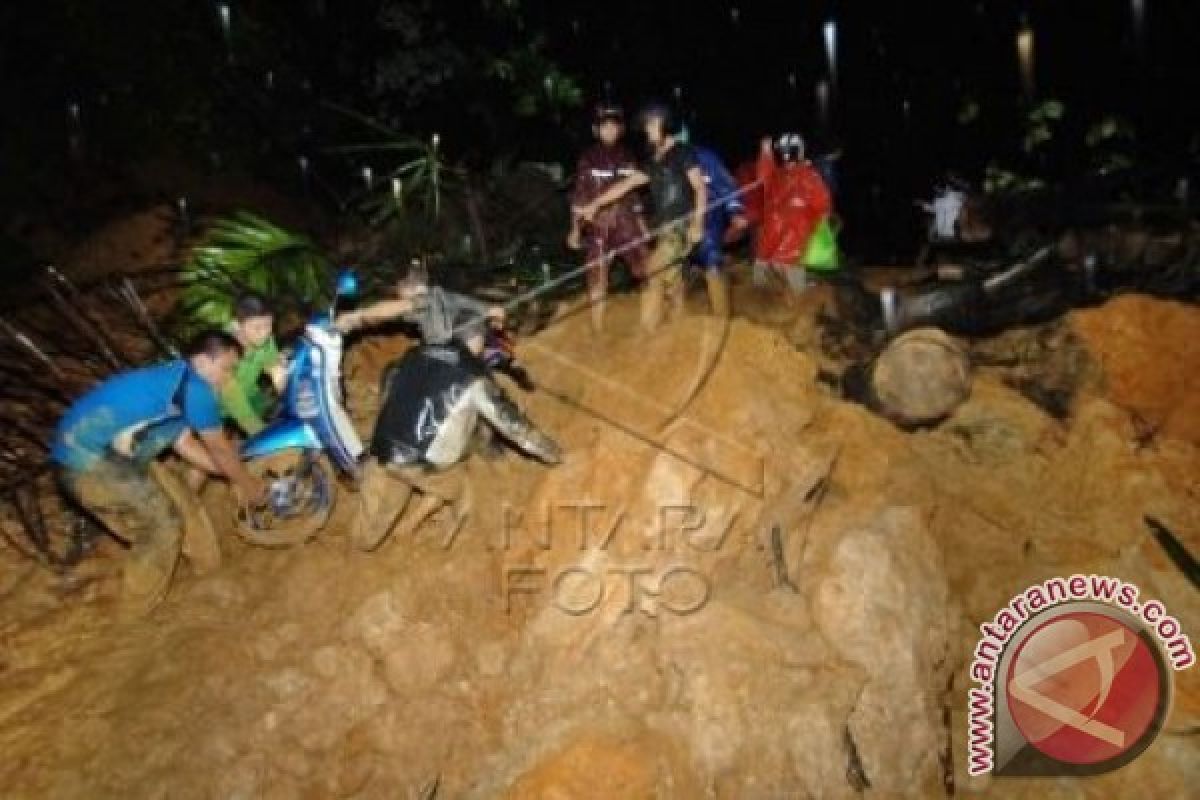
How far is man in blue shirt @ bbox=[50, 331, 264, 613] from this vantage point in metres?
5.34

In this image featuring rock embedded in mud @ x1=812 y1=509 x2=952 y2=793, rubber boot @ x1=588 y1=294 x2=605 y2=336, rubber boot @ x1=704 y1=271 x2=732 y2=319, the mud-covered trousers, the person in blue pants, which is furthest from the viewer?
rubber boot @ x1=588 y1=294 x2=605 y2=336

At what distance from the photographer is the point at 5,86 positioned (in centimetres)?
1264

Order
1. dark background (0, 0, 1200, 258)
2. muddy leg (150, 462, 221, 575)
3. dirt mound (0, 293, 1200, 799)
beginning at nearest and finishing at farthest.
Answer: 1. dirt mound (0, 293, 1200, 799)
2. muddy leg (150, 462, 221, 575)
3. dark background (0, 0, 1200, 258)

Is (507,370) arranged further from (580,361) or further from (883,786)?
(883,786)

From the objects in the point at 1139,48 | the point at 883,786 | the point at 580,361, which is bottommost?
the point at 883,786

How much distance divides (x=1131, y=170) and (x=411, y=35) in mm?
7560

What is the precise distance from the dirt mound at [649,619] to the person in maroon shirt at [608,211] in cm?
75

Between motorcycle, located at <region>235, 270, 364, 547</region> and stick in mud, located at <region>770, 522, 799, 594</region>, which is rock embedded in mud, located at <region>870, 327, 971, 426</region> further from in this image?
motorcycle, located at <region>235, 270, 364, 547</region>

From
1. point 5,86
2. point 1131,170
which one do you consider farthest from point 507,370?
point 5,86

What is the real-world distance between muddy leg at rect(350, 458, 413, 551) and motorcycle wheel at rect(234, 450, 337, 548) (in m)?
0.29

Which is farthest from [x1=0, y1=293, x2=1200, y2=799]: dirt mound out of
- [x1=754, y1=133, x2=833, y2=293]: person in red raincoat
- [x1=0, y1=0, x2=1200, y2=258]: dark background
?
[x1=0, y1=0, x2=1200, y2=258]: dark background

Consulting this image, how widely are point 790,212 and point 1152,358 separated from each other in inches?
112

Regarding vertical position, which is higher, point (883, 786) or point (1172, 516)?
point (1172, 516)

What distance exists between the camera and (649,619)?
5.44 m
